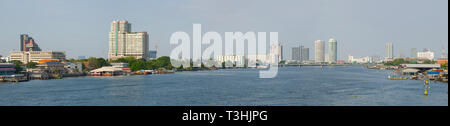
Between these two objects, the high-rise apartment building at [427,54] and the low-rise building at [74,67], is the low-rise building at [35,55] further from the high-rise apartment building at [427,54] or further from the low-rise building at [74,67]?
the high-rise apartment building at [427,54]

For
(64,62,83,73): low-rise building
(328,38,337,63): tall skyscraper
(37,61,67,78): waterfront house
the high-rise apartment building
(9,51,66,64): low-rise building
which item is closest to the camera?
(37,61,67,78): waterfront house

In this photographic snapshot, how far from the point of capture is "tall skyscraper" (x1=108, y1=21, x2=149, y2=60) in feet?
253

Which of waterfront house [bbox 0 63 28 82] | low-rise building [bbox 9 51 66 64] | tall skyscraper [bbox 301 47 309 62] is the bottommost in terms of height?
waterfront house [bbox 0 63 28 82]

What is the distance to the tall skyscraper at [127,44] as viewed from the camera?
7719cm

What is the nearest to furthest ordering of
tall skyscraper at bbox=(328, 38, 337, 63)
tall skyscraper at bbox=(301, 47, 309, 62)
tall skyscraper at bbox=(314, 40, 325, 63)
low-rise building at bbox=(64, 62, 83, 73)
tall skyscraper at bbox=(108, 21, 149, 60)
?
low-rise building at bbox=(64, 62, 83, 73) < tall skyscraper at bbox=(108, 21, 149, 60) < tall skyscraper at bbox=(328, 38, 337, 63) < tall skyscraper at bbox=(314, 40, 325, 63) < tall skyscraper at bbox=(301, 47, 309, 62)

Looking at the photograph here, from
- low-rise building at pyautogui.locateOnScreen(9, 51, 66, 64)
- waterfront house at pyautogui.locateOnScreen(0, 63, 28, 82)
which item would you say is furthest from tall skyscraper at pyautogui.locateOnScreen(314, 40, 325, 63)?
waterfront house at pyautogui.locateOnScreen(0, 63, 28, 82)

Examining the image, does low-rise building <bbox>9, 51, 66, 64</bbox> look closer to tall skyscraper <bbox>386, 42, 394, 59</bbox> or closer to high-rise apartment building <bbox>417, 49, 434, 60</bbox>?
high-rise apartment building <bbox>417, 49, 434, 60</bbox>

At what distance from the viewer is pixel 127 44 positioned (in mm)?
78438

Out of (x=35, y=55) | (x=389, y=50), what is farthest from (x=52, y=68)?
→ (x=389, y=50)

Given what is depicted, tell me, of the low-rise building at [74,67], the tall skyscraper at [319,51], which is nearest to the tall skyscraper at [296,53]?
the tall skyscraper at [319,51]
